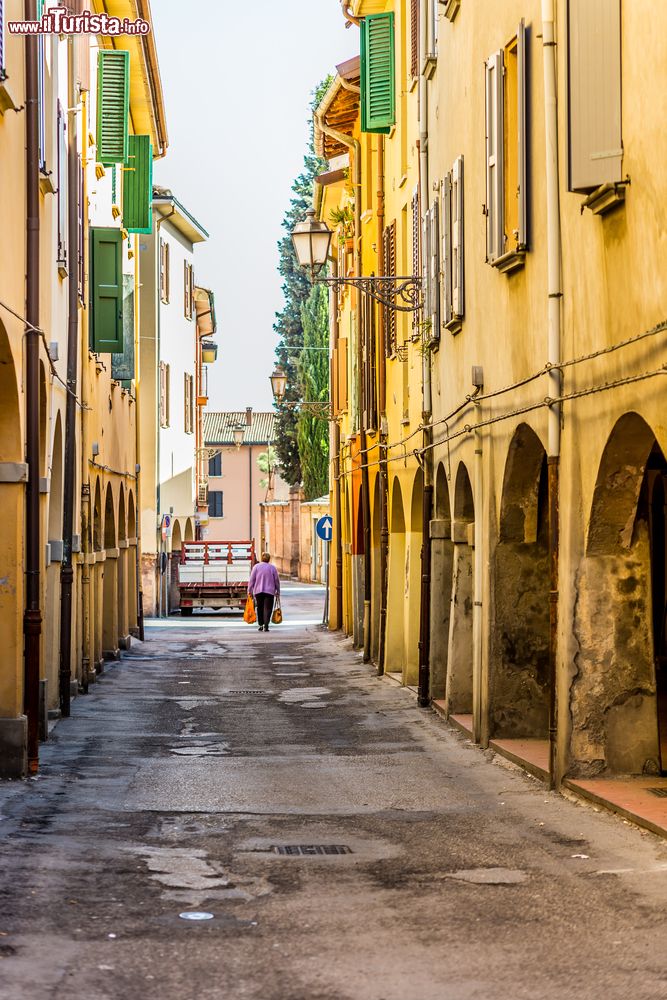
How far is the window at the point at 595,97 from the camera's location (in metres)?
9.66

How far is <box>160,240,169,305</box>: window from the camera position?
46.4 metres

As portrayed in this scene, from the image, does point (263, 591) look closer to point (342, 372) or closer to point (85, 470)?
point (342, 372)

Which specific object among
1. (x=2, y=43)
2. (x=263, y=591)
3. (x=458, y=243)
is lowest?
(x=263, y=591)

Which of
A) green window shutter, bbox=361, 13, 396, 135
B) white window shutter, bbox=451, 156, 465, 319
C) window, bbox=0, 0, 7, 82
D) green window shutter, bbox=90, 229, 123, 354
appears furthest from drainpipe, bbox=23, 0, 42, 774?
green window shutter, bbox=361, 13, 396, 135

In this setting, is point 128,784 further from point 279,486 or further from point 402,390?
point 279,486

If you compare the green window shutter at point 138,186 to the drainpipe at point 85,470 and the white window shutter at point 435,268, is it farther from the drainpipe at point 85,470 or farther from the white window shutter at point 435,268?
the white window shutter at point 435,268

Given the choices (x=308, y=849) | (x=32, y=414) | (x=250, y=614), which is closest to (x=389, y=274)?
(x=32, y=414)

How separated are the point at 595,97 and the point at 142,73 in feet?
65.7

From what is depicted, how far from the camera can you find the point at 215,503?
345 ft

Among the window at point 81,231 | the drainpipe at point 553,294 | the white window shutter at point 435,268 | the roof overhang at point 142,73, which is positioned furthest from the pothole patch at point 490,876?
the roof overhang at point 142,73

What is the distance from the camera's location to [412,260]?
21.5 metres

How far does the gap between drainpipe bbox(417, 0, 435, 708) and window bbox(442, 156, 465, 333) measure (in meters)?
1.47

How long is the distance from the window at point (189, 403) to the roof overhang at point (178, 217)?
14.9 ft
